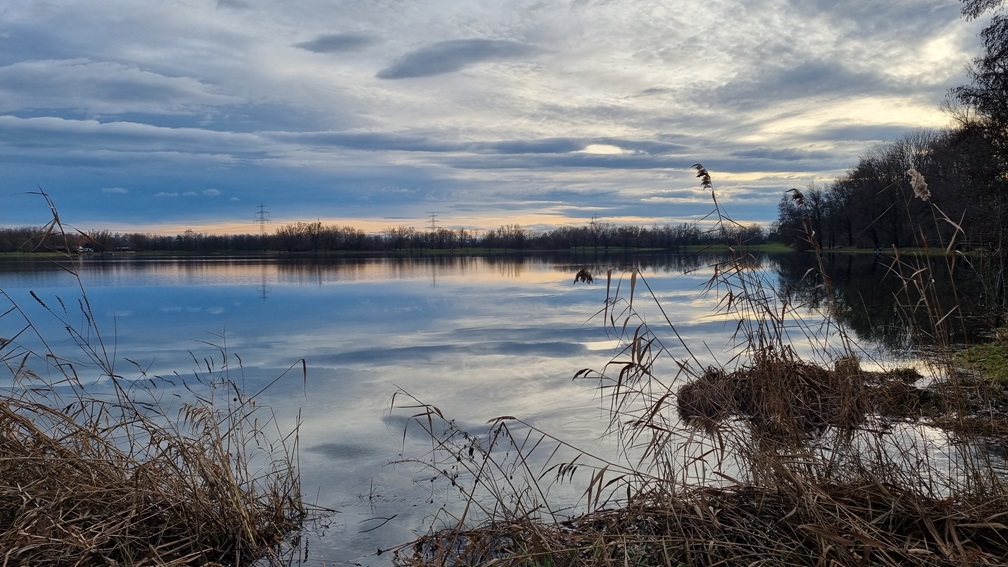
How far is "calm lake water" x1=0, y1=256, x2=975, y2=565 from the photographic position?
5.60 metres

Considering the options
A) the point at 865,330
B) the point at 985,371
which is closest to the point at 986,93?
the point at 865,330

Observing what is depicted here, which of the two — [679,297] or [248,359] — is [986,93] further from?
[248,359]

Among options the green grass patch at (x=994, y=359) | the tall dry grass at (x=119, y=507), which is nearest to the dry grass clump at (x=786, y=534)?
the tall dry grass at (x=119, y=507)

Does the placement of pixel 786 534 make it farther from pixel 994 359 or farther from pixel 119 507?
pixel 994 359

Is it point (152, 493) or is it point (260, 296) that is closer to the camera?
point (152, 493)

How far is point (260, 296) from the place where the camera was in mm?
26000

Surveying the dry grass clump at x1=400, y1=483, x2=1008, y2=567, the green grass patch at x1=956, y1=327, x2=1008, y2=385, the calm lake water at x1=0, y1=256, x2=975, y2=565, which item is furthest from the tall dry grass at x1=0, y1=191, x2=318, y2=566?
the green grass patch at x1=956, y1=327, x2=1008, y2=385

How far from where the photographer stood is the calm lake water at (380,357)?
5598mm

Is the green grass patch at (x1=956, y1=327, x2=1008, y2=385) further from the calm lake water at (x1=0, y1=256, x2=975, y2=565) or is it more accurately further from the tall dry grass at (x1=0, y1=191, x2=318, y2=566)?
the tall dry grass at (x1=0, y1=191, x2=318, y2=566)

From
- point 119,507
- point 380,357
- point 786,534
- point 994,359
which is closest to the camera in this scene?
point 786,534

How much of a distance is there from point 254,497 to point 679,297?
21065 mm

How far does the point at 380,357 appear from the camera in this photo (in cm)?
1229

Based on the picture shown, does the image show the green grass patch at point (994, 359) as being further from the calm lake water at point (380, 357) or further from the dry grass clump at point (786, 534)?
the dry grass clump at point (786, 534)

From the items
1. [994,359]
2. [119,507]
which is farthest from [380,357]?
[994,359]
